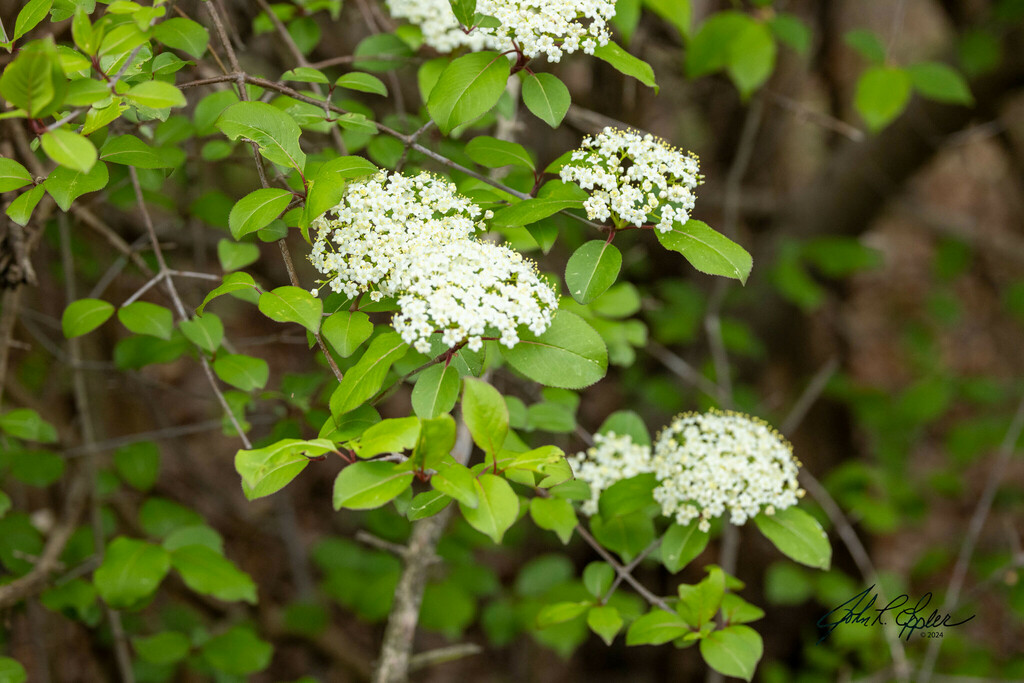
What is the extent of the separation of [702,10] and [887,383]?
267 cm

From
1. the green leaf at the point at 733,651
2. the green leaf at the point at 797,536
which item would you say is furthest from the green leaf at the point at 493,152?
the green leaf at the point at 733,651

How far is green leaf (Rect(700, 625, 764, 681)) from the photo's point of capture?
1318mm

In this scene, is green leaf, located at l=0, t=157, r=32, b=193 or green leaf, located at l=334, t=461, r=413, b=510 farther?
green leaf, located at l=0, t=157, r=32, b=193

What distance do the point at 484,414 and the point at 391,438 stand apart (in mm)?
159

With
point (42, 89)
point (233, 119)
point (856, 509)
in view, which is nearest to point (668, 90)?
point (856, 509)

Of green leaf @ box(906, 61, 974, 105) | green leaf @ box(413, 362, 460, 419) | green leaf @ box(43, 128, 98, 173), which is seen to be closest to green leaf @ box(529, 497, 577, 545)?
green leaf @ box(413, 362, 460, 419)

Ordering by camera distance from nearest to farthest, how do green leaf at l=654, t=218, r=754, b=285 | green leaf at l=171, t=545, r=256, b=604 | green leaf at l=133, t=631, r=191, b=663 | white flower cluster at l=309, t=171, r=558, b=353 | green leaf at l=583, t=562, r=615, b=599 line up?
white flower cluster at l=309, t=171, r=558, b=353 → green leaf at l=654, t=218, r=754, b=285 → green leaf at l=583, t=562, r=615, b=599 → green leaf at l=171, t=545, r=256, b=604 → green leaf at l=133, t=631, r=191, b=663

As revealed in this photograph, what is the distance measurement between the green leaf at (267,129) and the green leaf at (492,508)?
62cm

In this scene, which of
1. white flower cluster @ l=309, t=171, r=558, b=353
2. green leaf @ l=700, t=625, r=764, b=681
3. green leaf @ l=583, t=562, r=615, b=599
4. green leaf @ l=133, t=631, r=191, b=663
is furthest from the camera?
green leaf @ l=133, t=631, r=191, b=663

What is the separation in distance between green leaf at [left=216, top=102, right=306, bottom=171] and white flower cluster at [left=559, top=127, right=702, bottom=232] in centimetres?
46

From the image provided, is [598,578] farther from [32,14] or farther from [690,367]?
[690,367]

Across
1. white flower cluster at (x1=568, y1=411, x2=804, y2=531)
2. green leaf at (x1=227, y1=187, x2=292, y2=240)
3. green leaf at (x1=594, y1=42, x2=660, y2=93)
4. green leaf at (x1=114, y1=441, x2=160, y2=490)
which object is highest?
green leaf at (x1=594, y1=42, x2=660, y2=93)

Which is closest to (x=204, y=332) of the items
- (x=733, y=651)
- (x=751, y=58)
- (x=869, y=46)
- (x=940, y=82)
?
(x=733, y=651)
